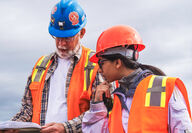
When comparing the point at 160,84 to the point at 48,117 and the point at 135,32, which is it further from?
the point at 48,117

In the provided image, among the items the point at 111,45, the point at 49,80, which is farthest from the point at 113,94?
the point at 49,80

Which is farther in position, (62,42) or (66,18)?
(66,18)

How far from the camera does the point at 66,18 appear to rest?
5.79 metres

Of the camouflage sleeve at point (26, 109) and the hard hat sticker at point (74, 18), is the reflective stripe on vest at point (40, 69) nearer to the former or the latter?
the camouflage sleeve at point (26, 109)

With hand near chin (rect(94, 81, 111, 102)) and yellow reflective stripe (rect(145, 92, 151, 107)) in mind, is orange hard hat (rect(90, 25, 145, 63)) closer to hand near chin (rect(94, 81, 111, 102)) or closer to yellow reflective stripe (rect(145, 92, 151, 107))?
hand near chin (rect(94, 81, 111, 102))

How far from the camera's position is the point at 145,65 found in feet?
15.3

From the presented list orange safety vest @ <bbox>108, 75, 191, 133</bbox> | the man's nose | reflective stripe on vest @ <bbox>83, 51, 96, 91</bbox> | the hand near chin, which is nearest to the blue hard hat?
the man's nose

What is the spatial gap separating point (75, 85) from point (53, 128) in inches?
33.0

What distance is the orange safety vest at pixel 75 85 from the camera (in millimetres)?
5367

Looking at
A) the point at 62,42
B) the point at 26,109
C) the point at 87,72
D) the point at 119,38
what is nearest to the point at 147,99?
the point at 119,38

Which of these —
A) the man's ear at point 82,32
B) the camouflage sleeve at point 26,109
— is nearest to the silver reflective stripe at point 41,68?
the camouflage sleeve at point 26,109

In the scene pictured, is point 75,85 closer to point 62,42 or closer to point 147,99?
point 62,42

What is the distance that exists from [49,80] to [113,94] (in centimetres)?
136

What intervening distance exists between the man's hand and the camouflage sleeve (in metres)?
0.77
